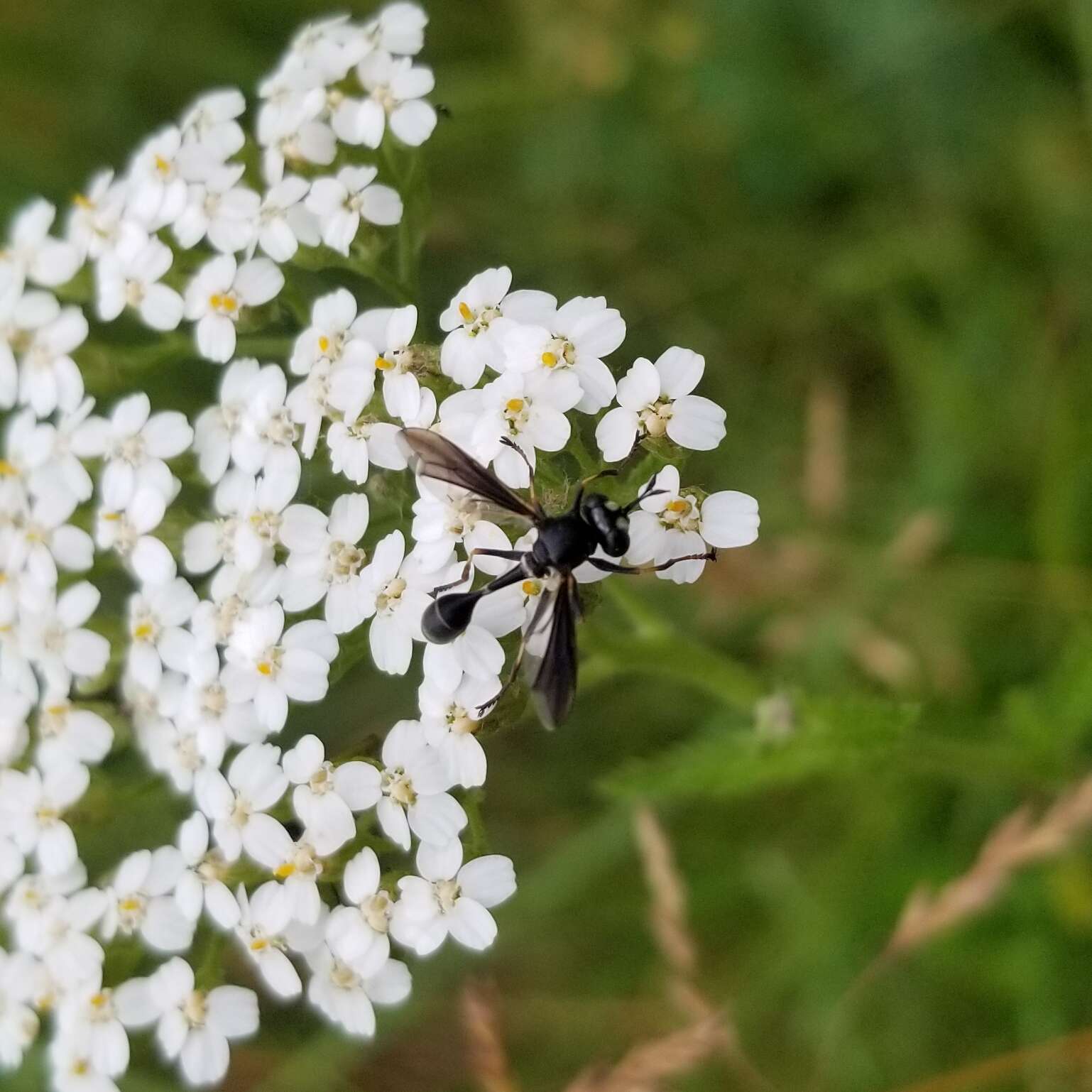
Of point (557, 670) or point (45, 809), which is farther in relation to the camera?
point (45, 809)

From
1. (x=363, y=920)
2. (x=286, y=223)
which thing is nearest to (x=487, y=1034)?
(x=363, y=920)

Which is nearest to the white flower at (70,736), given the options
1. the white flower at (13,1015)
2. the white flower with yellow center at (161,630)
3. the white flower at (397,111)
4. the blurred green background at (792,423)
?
the white flower with yellow center at (161,630)

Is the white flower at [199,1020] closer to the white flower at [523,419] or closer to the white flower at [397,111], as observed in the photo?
the white flower at [523,419]

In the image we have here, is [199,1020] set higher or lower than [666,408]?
lower

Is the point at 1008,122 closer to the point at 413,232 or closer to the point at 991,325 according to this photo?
the point at 991,325

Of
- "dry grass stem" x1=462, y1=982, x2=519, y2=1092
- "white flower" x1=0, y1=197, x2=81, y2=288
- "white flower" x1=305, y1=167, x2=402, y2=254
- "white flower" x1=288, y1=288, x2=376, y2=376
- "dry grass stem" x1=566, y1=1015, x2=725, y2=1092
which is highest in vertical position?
"white flower" x1=0, y1=197, x2=81, y2=288

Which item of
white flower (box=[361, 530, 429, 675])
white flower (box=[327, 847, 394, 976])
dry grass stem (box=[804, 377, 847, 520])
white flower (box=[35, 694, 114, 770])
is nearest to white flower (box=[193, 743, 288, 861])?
white flower (box=[327, 847, 394, 976])

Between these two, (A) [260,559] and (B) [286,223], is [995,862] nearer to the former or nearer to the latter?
(A) [260,559]

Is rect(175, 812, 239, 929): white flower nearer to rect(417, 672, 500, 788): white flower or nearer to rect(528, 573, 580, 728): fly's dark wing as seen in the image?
rect(417, 672, 500, 788): white flower
